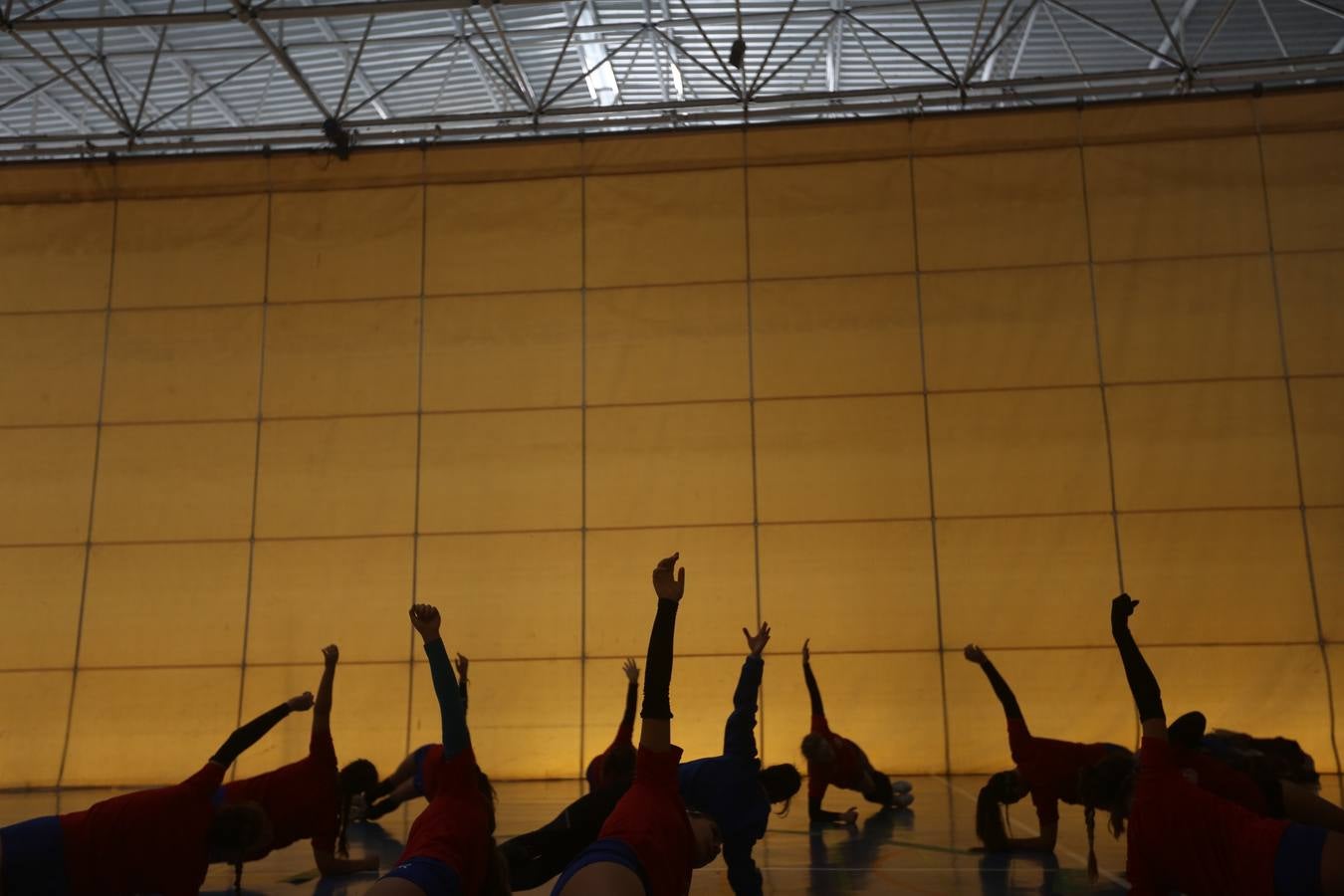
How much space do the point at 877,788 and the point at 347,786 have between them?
4.51 metres

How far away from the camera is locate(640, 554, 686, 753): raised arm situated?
3.47 meters

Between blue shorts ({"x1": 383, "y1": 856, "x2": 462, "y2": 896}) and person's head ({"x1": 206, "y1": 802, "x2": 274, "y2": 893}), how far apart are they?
1.50 meters

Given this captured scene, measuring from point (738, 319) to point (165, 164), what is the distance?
25.4ft

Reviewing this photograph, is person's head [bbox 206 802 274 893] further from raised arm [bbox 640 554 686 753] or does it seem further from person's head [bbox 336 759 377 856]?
raised arm [bbox 640 554 686 753]

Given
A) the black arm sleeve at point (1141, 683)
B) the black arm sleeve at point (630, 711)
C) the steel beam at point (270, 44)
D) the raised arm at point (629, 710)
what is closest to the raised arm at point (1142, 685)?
the black arm sleeve at point (1141, 683)

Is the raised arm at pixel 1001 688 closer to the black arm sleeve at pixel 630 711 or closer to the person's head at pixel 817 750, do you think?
the person's head at pixel 817 750

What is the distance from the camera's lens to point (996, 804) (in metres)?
6.62

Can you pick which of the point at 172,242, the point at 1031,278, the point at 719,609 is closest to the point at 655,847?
the point at 719,609

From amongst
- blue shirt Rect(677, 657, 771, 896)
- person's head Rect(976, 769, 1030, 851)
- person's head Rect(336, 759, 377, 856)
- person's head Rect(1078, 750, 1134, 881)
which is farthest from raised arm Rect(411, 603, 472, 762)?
person's head Rect(976, 769, 1030, 851)

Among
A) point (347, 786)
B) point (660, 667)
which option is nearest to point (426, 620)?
point (660, 667)

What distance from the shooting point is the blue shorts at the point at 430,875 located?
3.18 metres

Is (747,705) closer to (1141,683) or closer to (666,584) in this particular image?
Result: (666,584)

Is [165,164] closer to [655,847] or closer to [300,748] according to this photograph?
[300,748]

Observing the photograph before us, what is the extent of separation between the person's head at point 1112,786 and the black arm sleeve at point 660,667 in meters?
2.29
